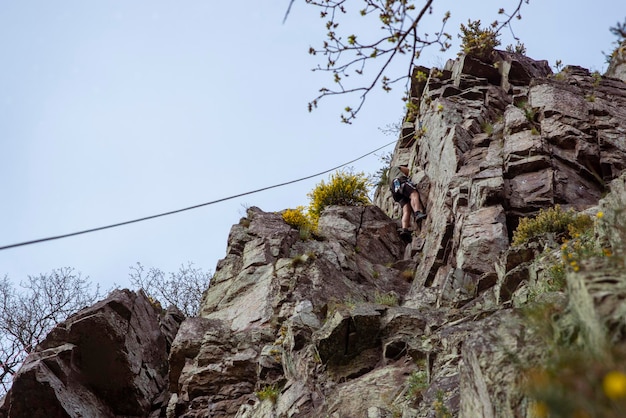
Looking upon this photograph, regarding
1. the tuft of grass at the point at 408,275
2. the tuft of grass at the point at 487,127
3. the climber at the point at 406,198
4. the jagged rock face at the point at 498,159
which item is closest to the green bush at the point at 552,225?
the jagged rock face at the point at 498,159

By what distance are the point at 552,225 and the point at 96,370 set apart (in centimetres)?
737

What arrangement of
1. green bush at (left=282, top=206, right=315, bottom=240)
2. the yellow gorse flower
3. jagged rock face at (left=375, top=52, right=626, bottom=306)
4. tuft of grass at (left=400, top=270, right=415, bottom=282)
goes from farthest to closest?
green bush at (left=282, top=206, right=315, bottom=240)
tuft of grass at (left=400, top=270, right=415, bottom=282)
jagged rock face at (left=375, top=52, right=626, bottom=306)
the yellow gorse flower

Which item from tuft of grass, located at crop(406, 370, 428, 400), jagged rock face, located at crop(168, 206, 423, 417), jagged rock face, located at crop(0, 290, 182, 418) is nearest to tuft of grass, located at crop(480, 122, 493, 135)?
jagged rock face, located at crop(168, 206, 423, 417)

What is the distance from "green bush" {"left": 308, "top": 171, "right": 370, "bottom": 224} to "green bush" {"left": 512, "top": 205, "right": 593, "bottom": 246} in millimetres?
6728

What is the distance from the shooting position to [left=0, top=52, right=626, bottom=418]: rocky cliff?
21.4 feet

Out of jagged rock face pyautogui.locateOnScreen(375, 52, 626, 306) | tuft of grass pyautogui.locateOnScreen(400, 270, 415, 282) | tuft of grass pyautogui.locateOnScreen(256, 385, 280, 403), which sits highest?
jagged rock face pyautogui.locateOnScreen(375, 52, 626, 306)

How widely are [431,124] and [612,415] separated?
13333 mm

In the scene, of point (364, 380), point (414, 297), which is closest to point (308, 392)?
point (364, 380)

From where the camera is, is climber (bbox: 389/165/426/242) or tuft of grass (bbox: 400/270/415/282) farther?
climber (bbox: 389/165/426/242)

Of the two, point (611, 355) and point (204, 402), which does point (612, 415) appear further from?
point (204, 402)

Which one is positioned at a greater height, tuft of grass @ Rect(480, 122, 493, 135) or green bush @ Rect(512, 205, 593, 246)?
tuft of grass @ Rect(480, 122, 493, 135)

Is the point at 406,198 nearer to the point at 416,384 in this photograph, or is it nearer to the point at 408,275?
the point at 408,275

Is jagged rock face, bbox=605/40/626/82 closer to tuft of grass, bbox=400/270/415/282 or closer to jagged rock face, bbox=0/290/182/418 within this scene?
tuft of grass, bbox=400/270/415/282

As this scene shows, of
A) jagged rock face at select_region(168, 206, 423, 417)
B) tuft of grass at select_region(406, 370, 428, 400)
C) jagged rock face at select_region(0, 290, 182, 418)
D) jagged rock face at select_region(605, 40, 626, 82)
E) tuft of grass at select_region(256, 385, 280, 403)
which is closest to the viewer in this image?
tuft of grass at select_region(406, 370, 428, 400)
